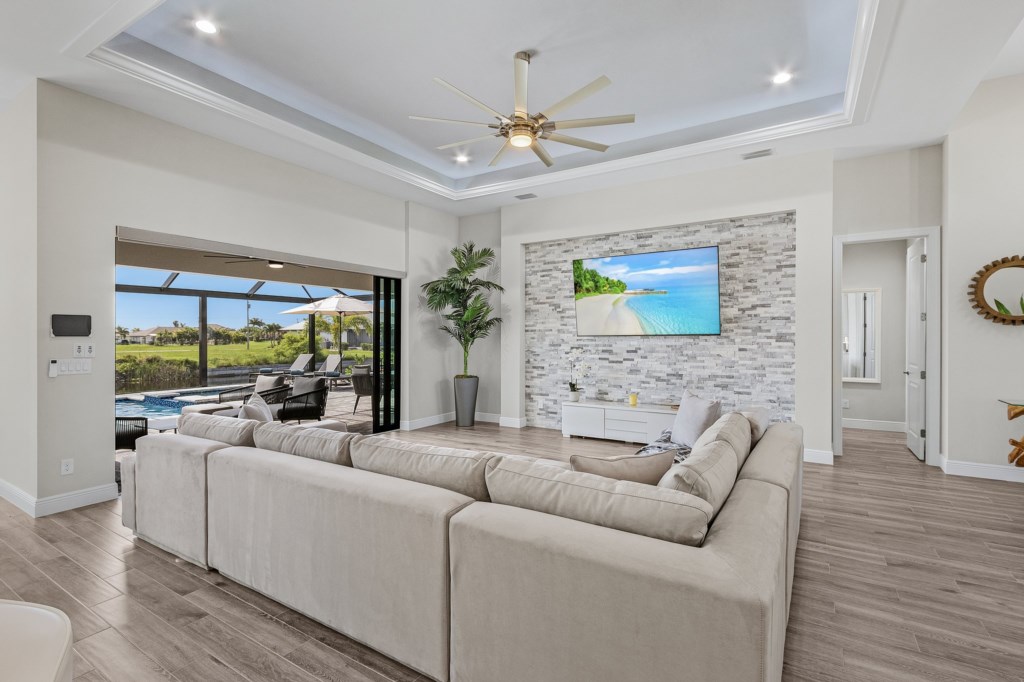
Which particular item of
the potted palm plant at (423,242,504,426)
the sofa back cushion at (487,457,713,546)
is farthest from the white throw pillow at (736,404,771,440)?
the potted palm plant at (423,242,504,426)

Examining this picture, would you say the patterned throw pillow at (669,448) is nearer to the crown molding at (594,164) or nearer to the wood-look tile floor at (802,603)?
the wood-look tile floor at (802,603)

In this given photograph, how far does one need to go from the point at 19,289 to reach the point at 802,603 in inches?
211

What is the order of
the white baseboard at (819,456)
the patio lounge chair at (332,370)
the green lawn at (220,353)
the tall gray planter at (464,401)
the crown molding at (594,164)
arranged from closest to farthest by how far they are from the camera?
the crown molding at (594,164) → the white baseboard at (819,456) → the tall gray planter at (464,401) → the green lawn at (220,353) → the patio lounge chair at (332,370)

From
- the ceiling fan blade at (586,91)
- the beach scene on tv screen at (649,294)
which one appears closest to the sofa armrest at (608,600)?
the ceiling fan blade at (586,91)

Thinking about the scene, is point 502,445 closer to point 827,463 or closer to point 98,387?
point 827,463

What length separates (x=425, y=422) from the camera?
695 centimetres

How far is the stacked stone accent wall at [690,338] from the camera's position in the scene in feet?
17.4

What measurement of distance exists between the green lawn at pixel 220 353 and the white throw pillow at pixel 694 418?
8.36 meters

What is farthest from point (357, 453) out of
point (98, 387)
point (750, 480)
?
point (98, 387)

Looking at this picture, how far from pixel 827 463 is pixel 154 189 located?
6496mm

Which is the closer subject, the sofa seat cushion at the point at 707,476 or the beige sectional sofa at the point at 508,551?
the beige sectional sofa at the point at 508,551

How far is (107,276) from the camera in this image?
385 centimetres

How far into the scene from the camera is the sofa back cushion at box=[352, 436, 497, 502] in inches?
77.0

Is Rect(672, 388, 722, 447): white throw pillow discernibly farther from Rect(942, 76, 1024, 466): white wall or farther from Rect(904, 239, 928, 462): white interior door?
Rect(904, 239, 928, 462): white interior door
